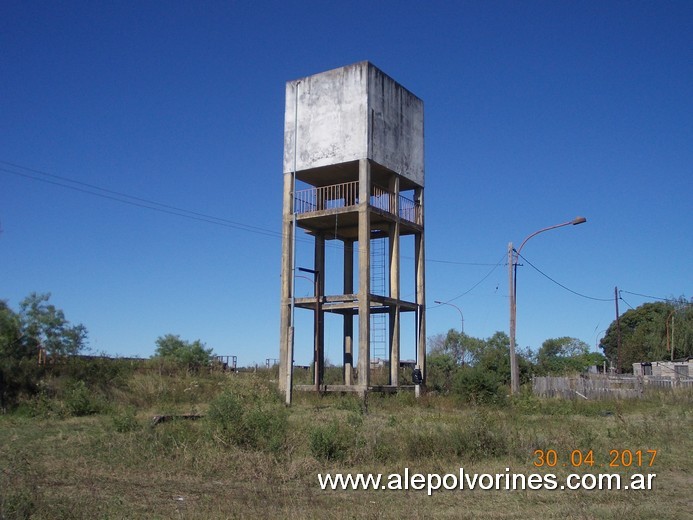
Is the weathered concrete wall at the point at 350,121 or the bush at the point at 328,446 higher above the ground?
the weathered concrete wall at the point at 350,121

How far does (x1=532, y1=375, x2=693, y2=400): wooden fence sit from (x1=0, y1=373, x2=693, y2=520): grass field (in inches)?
394

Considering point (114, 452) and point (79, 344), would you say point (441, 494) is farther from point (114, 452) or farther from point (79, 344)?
point (79, 344)

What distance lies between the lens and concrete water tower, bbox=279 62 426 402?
2789 cm

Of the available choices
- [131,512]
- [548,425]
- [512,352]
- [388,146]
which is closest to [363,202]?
[388,146]

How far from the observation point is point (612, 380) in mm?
32219

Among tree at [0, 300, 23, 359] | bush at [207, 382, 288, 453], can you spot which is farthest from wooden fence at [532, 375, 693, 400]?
tree at [0, 300, 23, 359]

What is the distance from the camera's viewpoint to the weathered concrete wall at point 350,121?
93.2 feet

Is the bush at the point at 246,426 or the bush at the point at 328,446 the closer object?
the bush at the point at 328,446

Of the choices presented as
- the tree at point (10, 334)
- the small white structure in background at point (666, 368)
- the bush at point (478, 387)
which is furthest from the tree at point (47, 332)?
the small white structure in background at point (666, 368)

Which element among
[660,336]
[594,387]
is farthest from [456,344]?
[594,387]

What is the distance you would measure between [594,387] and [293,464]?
74.3ft

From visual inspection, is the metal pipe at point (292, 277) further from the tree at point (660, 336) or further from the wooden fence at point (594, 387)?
the tree at point (660, 336)

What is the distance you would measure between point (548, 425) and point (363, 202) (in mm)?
12668

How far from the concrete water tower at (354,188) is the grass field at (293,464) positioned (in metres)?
8.82
